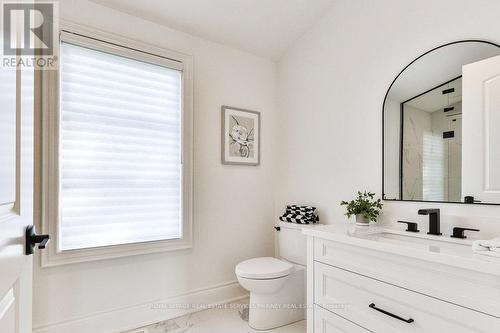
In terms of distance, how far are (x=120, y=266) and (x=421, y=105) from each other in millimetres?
2401

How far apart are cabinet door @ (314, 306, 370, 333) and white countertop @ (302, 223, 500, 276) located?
0.44 metres

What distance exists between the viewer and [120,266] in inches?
A: 82.4

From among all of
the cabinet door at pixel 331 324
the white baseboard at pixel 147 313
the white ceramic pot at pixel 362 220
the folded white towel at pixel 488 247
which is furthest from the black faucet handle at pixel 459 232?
the white baseboard at pixel 147 313

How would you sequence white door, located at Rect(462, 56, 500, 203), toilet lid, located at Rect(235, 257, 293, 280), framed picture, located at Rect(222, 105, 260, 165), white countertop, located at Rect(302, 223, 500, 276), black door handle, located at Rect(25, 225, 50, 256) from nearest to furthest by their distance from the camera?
1. black door handle, located at Rect(25, 225, 50, 256)
2. white countertop, located at Rect(302, 223, 500, 276)
3. white door, located at Rect(462, 56, 500, 203)
4. toilet lid, located at Rect(235, 257, 293, 280)
5. framed picture, located at Rect(222, 105, 260, 165)

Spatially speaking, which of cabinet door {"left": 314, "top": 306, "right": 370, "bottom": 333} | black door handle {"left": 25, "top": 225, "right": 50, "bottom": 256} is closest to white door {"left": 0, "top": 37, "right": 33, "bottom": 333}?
black door handle {"left": 25, "top": 225, "right": 50, "bottom": 256}

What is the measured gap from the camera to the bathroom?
1655 mm

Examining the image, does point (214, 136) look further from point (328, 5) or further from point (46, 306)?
point (46, 306)

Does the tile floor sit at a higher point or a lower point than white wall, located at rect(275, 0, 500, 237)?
lower

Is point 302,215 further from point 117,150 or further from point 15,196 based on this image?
point 15,196

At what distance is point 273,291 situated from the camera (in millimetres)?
2102

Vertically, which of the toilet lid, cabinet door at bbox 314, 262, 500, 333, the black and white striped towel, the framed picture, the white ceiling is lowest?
the toilet lid

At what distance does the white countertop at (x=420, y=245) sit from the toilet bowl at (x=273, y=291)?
1.67 feet

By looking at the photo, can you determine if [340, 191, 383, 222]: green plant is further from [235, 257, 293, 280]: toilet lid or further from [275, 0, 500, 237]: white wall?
[235, 257, 293, 280]: toilet lid

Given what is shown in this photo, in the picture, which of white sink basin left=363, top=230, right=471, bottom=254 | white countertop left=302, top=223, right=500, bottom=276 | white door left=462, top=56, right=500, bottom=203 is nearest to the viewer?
white countertop left=302, top=223, right=500, bottom=276
